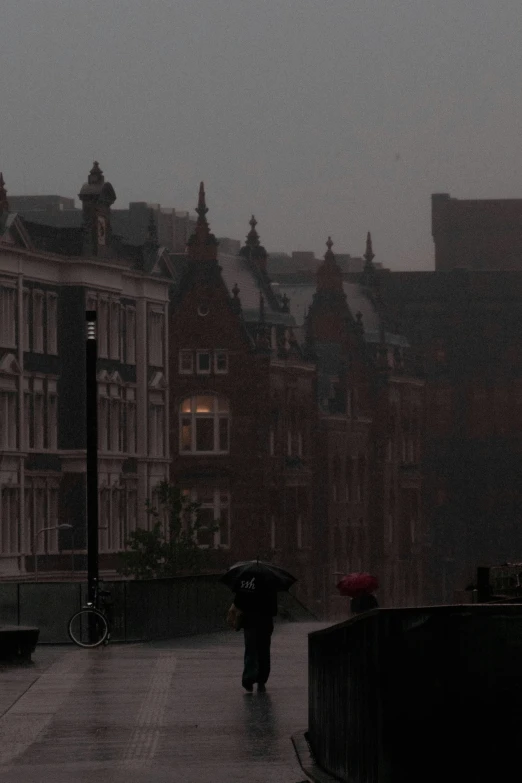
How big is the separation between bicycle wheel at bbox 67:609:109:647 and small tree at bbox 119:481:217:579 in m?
46.8

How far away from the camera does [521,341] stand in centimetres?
14475

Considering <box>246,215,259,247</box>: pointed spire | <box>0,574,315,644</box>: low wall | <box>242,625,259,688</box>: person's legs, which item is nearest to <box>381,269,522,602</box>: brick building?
<box>246,215,259,247</box>: pointed spire

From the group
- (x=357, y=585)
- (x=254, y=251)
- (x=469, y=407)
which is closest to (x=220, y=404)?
(x=254, y=251)

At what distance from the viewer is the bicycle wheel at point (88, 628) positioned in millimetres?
37844

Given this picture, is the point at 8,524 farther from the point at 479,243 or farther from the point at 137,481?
the point at 479,243

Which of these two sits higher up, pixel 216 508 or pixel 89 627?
pixel 216 508

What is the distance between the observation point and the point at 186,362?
360ft

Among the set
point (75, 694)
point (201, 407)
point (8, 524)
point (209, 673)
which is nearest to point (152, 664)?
point (209, 673)

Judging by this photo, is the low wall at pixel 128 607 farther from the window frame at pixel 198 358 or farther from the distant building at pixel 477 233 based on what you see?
the distant building at pixel 477 233

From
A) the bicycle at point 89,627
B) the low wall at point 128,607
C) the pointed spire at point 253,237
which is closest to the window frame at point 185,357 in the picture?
the pointed spire at point 253,237

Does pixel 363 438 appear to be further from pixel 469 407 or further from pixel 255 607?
pixel 255 607

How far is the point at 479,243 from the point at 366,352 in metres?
31.1

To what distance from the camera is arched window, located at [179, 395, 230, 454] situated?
109m

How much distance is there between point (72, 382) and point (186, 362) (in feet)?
66.4
